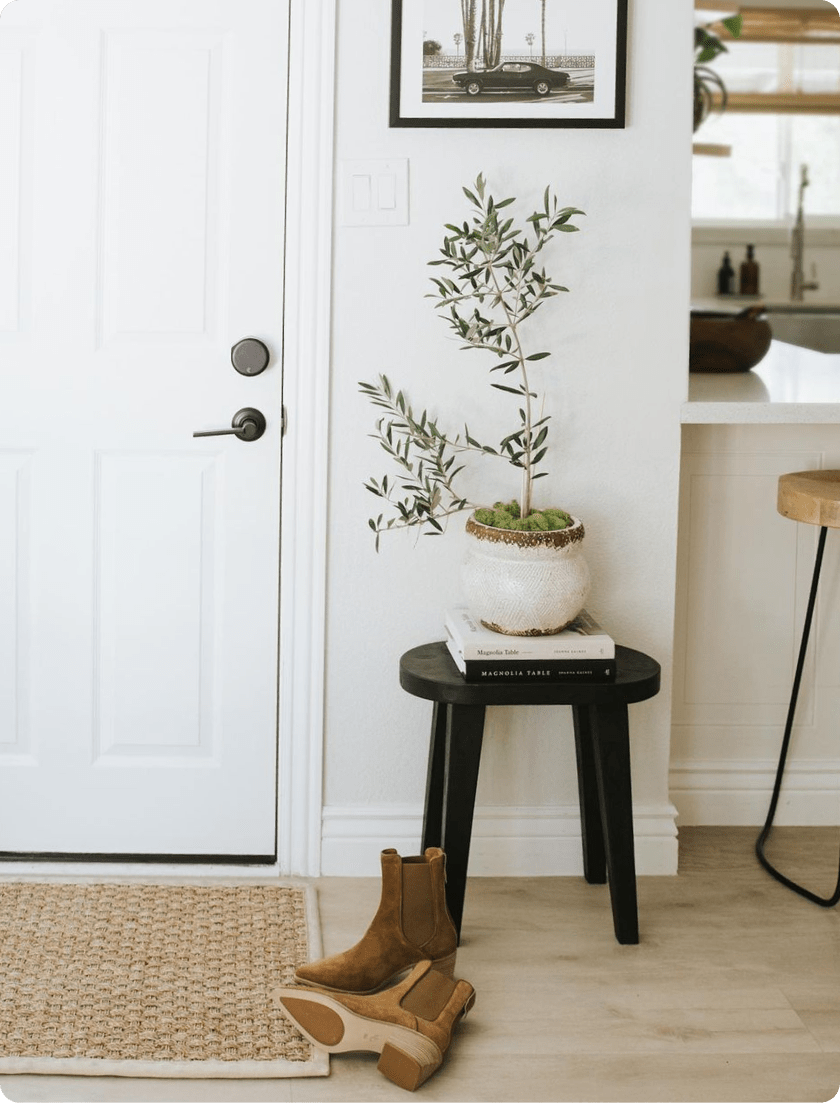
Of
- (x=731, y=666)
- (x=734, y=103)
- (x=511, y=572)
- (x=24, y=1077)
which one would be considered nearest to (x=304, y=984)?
(x=24, y=1077)

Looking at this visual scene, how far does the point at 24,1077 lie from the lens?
188cm

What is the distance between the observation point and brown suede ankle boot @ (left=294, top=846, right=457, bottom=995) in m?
2.04

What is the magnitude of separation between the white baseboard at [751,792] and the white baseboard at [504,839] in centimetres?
24

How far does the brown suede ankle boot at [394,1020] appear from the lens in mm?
1884

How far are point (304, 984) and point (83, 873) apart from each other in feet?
2.30

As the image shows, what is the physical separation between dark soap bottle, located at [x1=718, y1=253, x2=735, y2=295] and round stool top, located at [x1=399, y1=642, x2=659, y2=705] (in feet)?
12.6

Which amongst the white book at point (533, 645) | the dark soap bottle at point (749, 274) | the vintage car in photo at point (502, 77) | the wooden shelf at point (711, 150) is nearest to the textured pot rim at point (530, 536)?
the white book at point (533, 645)

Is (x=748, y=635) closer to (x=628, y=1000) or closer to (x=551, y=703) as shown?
(x=551, y=703)

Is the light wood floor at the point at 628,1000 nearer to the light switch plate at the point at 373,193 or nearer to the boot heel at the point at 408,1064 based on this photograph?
the boot heel at the point at 408,1064

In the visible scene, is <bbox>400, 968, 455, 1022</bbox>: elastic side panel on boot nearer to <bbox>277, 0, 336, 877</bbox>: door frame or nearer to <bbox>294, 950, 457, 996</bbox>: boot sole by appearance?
<bbox>294, 950, 457, 996</bbox>: boot sole

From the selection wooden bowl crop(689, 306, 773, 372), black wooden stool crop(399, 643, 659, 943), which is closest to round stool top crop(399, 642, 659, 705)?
black wooden stool crop(399, 643, 659, 943)

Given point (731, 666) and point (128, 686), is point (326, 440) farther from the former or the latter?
point (731, 666)

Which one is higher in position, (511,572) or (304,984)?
(511,572)

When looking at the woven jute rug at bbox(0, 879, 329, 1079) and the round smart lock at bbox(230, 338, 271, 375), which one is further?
the round smart lock at bbox(230, 338, 271, 375)
